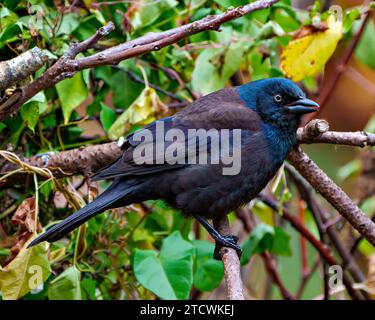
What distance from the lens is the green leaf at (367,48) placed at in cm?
488

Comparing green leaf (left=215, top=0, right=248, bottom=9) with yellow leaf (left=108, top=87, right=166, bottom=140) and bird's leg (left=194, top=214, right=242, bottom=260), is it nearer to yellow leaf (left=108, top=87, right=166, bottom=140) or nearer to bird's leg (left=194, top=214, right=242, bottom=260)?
yellow leaf (left=108, top=87, right=166, bottom=140)

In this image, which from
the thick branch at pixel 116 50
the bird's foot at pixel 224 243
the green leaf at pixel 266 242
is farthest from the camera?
the green leaf at pixel 266 242

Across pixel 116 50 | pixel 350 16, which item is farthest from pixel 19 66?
pixel 350 16

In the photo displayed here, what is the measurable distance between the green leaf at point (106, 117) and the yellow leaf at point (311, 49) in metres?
0.92

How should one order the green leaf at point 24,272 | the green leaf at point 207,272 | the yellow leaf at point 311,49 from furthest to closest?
the green leaf at point 207,272 → the yellow leaf at point 311,49 → the green leaf at point 24,272

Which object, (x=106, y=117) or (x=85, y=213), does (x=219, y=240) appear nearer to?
(x=85, y=213)

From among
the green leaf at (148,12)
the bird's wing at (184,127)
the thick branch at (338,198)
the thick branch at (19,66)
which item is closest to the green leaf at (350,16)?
the bird's wing at (184,127)

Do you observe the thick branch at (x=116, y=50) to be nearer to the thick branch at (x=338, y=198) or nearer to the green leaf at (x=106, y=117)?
the green leaf at (x=106, y=117)

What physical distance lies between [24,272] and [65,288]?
0.89 feet

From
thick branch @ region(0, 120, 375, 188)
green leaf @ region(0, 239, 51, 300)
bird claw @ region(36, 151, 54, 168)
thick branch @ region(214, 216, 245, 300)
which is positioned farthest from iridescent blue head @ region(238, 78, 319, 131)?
green leaf @ region(0, 239, 51, 300)

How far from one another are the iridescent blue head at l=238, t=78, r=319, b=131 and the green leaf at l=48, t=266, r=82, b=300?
1.30 metres

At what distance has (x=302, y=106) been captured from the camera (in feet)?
12.4

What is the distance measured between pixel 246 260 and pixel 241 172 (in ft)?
2.31
